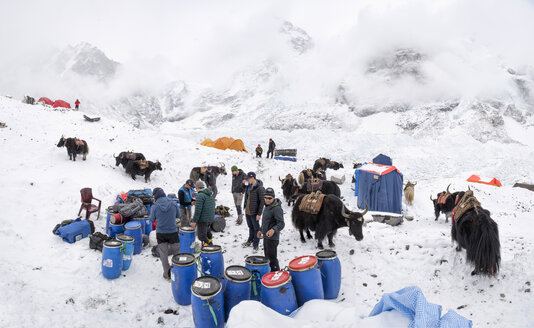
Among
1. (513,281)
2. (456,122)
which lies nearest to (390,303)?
(513,281)

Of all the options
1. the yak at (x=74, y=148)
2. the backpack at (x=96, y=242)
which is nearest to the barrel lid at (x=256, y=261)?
the backpack at (x=96, y=242)

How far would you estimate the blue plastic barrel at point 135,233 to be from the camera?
240 inches

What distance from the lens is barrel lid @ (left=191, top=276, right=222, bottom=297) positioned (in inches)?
140

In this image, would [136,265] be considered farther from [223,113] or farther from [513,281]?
[223,113]

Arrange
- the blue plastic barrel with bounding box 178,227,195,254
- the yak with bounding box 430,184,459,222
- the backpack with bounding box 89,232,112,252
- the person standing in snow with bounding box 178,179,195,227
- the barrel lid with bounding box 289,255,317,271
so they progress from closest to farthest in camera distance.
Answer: the barrel lid with bounding box 289,255,317,271, the blue plastic barrel with bounding box 178,227,195,254, the backpack with bounding box 89,232,112,252, the person standing in snow with bounding box 178,179,195,227, the yak with bounding box 430,184,459,222

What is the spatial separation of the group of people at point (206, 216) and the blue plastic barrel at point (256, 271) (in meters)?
0.75

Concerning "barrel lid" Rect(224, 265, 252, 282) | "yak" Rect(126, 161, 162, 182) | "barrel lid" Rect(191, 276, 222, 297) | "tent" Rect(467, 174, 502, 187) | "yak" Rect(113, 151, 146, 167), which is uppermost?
"yak" Rect(113, 151, 146, 167)

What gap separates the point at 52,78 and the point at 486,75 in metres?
145

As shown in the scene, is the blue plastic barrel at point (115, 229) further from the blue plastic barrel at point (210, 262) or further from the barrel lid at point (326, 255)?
the barrel lid at point (326, 255)

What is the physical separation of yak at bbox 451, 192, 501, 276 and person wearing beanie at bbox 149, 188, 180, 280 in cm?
532

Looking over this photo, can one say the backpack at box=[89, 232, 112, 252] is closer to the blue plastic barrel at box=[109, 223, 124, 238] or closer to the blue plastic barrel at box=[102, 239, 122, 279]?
the blue plastic barrel at box=[109, 223, 124, 238]

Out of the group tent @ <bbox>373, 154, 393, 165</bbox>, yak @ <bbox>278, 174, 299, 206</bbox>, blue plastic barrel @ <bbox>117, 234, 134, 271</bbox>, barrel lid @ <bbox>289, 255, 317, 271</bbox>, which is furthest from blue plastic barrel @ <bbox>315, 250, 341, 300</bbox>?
tent @ <bbox>373, 154, 393, 165</bbox>

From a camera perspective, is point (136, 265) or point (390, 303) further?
point (136, 265)

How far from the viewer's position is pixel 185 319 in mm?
4262
